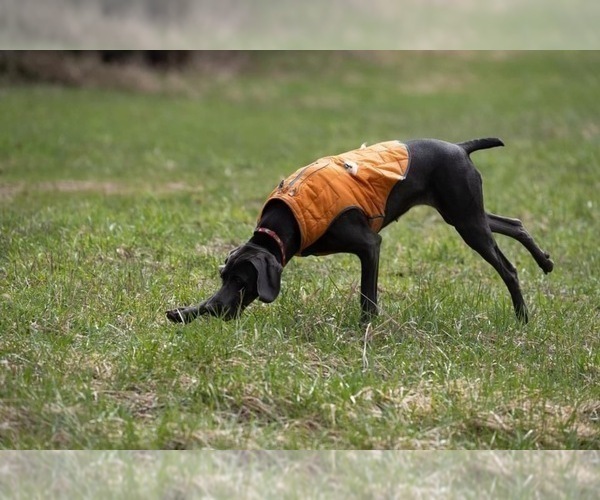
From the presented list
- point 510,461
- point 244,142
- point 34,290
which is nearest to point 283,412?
point 510,461

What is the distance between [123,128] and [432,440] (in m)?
12.5

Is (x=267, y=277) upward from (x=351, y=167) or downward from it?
downward

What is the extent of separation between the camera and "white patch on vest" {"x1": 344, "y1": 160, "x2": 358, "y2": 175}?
6.17 meters

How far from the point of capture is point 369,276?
616cm

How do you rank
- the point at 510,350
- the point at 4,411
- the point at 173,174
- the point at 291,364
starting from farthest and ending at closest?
the point at 173,174 < the point at 510,350 < the point at 291,364 < the point at 4,411

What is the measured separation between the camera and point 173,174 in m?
12.6

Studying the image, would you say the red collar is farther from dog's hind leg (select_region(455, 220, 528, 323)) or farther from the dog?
dog's hind leg (select_region(455, 220, 528, 323))

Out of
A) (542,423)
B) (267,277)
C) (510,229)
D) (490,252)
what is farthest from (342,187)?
(542,423)

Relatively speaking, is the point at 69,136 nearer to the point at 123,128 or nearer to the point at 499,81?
the point at 123,128

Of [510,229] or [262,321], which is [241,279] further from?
[510,229]

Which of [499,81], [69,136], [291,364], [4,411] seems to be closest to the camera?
[4,411]

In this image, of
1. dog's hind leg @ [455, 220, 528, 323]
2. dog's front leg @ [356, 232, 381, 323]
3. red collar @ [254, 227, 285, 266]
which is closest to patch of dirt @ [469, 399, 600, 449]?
dog's front leg @ [356, 232, 381, 323]

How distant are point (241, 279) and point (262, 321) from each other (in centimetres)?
31

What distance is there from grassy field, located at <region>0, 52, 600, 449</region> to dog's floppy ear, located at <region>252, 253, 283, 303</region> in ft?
0.73
